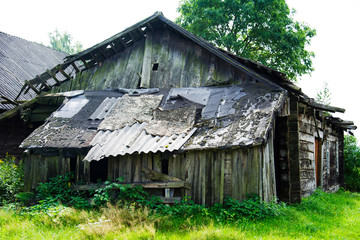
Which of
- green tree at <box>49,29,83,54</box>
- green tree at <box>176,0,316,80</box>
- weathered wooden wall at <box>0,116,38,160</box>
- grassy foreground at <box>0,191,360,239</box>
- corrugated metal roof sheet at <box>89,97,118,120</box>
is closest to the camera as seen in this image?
grassy foreground at <box>0,191,360,239</box>

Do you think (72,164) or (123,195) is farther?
(72,164)

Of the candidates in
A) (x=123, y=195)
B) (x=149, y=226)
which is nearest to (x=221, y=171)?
(x=149, y=226)

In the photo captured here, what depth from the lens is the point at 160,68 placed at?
38.4ft

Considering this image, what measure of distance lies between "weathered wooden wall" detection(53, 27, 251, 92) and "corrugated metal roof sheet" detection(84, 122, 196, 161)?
8.32 ft

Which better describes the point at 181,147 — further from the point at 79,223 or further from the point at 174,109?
the point at 79,223

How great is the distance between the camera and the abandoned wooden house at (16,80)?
13.3 metres

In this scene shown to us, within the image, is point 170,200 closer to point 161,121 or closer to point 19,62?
point 161,121

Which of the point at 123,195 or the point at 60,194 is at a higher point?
the point at 123,195

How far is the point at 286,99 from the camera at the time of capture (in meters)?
9.62

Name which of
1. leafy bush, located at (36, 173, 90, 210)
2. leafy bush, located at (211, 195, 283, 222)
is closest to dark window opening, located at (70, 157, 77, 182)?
leafy bush, located at (36, 173, 90, 210)

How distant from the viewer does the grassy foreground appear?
636 centimetres

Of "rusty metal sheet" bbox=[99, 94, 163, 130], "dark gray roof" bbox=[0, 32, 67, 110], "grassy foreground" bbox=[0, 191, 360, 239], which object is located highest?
"dark gray roof" bbox=[0, 32, 67, 110]

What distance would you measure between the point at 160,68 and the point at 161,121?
2.89 metres

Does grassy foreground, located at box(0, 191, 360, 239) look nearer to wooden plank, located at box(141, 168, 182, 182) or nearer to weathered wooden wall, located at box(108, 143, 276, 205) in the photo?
weathered wooden wall, located at box(108, 143, 276, 205)
